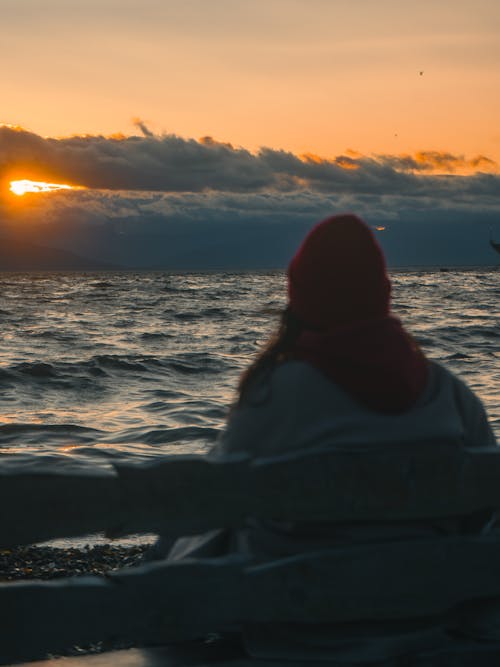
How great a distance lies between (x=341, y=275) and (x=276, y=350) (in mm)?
368

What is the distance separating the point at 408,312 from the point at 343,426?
3260 cm

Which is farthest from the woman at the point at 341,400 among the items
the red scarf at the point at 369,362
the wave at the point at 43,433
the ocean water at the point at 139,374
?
the wave at the point at 43,433

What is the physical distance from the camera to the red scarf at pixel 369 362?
99.3 inches

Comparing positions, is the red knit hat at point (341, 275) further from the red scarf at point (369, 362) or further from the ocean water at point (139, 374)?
the ocean water at point (139, 374)

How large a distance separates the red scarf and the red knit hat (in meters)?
0.06

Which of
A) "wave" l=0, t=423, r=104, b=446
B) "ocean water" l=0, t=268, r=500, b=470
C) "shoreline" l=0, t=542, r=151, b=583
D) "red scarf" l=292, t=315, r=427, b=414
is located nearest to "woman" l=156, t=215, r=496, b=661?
"red scarf" l=292, t=315, r=427, b=414

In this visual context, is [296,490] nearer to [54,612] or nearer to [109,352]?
[54,612]

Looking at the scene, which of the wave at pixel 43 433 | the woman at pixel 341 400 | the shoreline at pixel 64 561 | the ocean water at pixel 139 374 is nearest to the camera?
the woman at pixel 341 400

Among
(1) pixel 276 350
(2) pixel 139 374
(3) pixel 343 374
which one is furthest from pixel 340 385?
(2) pixel 139 374

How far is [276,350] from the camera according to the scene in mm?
2791

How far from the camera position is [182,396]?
42.6 ft

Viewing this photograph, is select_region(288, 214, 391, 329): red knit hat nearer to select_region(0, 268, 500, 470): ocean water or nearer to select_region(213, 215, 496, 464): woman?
select_region(213, 215, 496, 464): woman

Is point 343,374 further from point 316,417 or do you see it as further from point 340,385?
point 316,417

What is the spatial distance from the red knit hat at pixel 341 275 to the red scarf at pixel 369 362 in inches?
2.3
